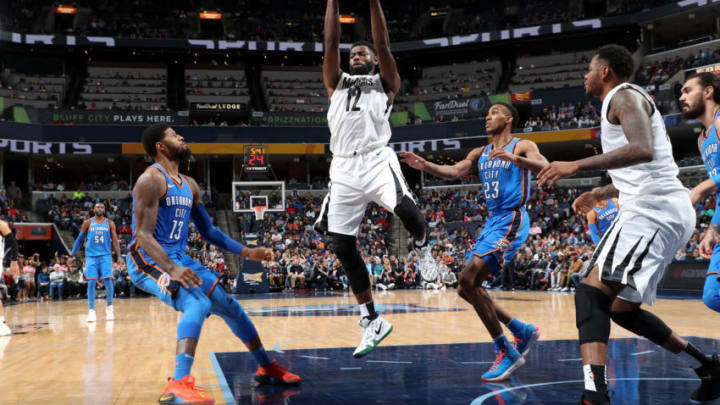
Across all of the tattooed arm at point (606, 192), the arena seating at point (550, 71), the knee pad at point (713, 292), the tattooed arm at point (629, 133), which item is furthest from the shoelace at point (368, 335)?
the arena seating at point (550, 71)

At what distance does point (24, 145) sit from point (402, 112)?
1842 centimetres

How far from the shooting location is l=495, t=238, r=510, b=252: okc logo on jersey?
5.17 metres

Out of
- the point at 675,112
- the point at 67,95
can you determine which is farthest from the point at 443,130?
the point at 67,95

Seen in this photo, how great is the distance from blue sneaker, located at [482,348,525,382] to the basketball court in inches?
3.3

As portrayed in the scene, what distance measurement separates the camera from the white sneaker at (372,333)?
4543mm

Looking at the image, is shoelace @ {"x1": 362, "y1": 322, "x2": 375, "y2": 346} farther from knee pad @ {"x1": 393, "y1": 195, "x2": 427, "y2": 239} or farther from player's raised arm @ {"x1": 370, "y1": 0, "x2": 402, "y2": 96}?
player's raised arm @ {"x1": 370, "y1": 0, "x2": 402, "y2": 96}

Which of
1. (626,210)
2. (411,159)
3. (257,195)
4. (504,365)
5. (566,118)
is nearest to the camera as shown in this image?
(626,210)

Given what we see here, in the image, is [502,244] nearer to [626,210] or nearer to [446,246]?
[626,210]

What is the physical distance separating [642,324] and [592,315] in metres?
0.89

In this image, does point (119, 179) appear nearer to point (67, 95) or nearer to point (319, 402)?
point (67, 95)

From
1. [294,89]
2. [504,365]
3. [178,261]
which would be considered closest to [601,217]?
[504,365]

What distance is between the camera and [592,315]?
331 cm

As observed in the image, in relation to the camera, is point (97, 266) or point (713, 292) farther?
point (97, 266)

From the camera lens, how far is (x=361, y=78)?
4.79m
